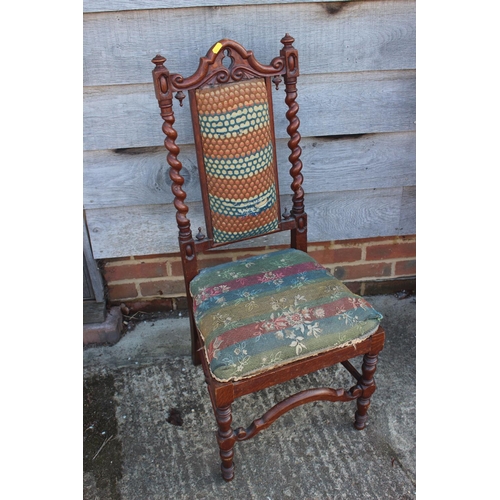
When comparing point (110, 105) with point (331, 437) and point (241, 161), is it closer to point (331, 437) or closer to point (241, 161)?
point (241, 161)

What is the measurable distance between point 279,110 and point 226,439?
1.23m

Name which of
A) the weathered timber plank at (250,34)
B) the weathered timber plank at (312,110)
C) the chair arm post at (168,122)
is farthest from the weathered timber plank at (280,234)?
the weathered timber plank at (250,34)

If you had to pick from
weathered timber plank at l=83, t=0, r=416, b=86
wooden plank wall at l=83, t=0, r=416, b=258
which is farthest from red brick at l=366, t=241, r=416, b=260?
weathered timber plank at l=83, t=0, r=416, b=86

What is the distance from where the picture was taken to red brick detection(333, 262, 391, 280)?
8.02ft

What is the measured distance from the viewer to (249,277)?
1.73 m

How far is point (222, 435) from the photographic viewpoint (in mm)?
1600

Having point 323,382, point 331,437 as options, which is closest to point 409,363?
point 323,382

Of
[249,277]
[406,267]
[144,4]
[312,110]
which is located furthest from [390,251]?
[144,4]

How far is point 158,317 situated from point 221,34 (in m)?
1.36

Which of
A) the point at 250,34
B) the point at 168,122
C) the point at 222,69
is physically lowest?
the point at 168,122

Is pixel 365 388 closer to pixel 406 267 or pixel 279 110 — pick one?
pixel 406 267

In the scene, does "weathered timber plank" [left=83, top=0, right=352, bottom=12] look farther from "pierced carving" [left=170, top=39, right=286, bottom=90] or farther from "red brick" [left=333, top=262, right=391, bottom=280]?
"red brick" [left=333, top=262, right=391, bottom=280]

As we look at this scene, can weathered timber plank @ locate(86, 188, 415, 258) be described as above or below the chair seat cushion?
above

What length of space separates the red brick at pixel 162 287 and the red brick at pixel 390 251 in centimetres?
94
